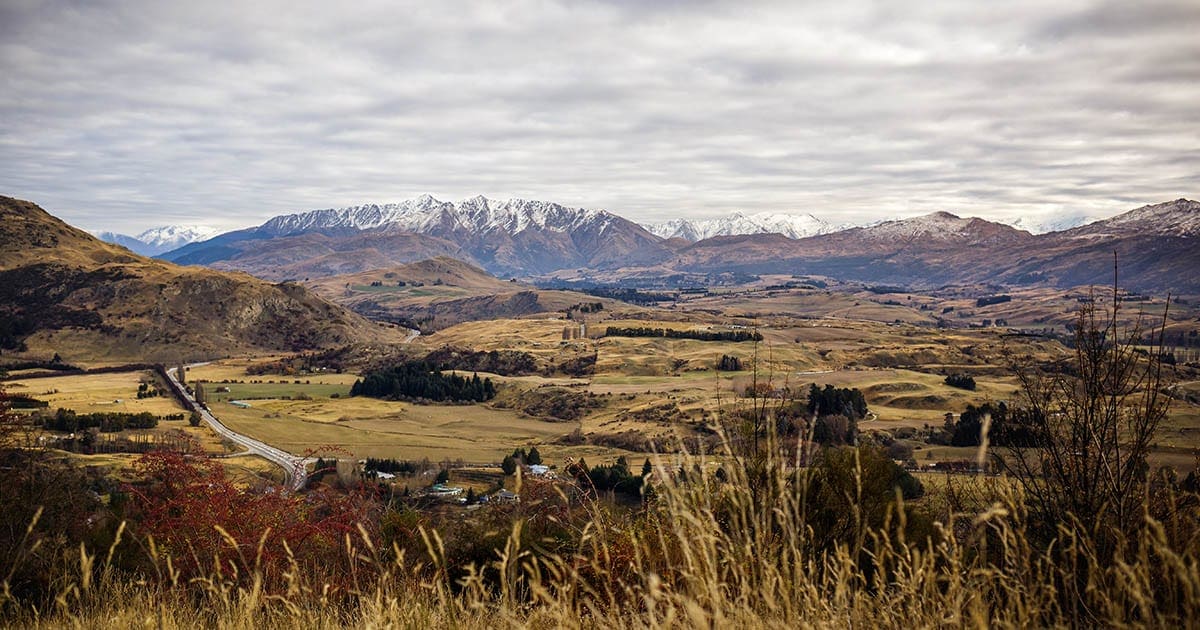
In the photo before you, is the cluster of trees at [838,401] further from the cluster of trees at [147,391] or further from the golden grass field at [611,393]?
the cluster of trees at [147,391]

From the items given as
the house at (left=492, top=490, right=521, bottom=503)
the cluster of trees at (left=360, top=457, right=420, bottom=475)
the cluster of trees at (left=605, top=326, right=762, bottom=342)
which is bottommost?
the cluster of trees at (left=360, top=457, right=420, bottom=475)

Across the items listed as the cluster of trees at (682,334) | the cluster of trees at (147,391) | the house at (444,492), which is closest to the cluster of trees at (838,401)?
the house at (444,492)

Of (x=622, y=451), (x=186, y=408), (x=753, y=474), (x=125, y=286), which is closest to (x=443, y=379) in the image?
(x=186, y=408)

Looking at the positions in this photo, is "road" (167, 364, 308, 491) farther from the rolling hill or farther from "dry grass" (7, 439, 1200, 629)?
the rolling hill

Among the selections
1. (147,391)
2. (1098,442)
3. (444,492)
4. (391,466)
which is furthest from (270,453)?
(1098,442)

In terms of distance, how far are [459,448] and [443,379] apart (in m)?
47.3

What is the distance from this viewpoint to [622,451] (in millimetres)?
85750

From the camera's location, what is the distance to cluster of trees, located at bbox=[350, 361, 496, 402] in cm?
12950

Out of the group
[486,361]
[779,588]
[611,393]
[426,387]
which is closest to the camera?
[779,588]

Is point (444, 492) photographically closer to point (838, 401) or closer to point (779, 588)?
point (779, 588)

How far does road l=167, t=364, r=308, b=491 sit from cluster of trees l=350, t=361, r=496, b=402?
3021cm

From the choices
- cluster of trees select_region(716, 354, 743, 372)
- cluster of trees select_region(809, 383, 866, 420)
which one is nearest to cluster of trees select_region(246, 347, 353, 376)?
cluster of trees select_region(716, 354, 743, 372)

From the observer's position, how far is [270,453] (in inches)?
3219

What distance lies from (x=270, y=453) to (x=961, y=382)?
10178cm
